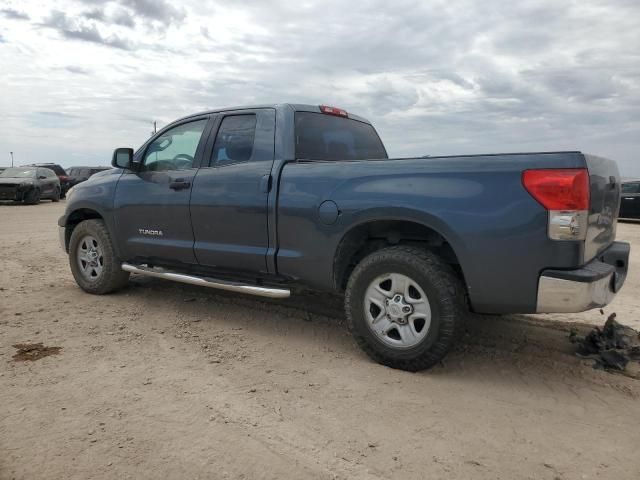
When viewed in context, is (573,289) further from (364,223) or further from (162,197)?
(162,197)

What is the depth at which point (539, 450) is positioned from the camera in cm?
257

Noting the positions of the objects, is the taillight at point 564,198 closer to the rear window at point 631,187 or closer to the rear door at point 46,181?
the rear window at point 631,187

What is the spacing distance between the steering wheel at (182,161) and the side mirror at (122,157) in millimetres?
508

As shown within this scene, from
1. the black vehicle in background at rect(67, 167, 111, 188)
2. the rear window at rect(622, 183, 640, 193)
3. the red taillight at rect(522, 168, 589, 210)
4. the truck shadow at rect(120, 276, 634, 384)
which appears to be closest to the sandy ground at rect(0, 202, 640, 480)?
the truck shadow at rect(120, 276, 634, 384)

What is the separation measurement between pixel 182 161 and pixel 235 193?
98 centimetres

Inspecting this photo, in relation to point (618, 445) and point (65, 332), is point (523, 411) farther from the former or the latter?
point (65, 332)

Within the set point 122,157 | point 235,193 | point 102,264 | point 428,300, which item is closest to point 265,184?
point 235,193

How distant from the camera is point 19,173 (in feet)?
65.0

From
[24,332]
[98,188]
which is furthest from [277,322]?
[98,188]

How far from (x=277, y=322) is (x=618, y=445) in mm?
2801

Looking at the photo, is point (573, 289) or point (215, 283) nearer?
point (573, 289)

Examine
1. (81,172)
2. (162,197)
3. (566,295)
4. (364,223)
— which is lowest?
(566,295)

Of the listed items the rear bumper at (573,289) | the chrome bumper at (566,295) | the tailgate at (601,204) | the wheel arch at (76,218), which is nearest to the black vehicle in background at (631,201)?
the tailgate at (601,204)

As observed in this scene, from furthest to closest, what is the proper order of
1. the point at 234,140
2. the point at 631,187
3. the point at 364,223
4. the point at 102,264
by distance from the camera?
the point at 631,187
the point at 102,264
the point at 234,140
the point at 364,223
